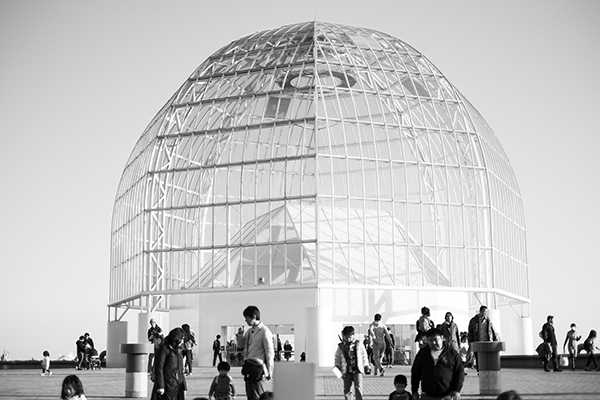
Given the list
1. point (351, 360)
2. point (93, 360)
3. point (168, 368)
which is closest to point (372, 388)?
point (351, 360)

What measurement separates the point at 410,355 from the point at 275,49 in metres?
17.9

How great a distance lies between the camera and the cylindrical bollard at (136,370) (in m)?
23.6

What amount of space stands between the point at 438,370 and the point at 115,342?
44856mm

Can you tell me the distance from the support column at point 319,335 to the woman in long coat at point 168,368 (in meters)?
29.0

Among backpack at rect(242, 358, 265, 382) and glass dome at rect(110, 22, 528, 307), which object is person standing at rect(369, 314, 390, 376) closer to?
glass dome at rect(110, 22, 528, 307)

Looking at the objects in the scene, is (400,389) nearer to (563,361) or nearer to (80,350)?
(563,361)

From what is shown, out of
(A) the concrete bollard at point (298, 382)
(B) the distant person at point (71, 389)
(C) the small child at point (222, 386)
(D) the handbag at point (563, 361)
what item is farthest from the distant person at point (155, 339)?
(D) the handbag at point (563, 361)

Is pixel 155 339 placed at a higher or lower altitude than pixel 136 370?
higher

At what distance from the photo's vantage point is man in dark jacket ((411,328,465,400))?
12.3m

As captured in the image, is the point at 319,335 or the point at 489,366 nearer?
the point at 489,366

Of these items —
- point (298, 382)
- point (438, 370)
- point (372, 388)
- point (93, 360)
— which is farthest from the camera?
A: point (93, 360)

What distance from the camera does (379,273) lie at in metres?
46.8

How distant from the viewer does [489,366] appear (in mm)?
21344

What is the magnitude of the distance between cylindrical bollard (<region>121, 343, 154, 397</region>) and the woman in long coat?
29.8 ft
